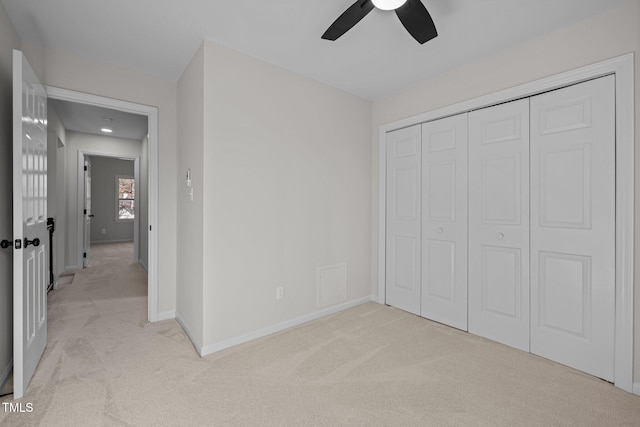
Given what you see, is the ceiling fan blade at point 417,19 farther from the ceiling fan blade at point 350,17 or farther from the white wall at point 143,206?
the white wall at point 143,206

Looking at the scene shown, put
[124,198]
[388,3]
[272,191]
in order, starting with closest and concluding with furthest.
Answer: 1. [388,3]
2. [272,191]
3. [124,198]

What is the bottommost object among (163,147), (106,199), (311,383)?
(311,383)

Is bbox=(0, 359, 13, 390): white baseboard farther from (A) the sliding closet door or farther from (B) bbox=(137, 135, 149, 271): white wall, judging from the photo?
(B) bbox=(137, 135, 149, 271): white wall

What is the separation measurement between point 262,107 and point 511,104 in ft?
7.09

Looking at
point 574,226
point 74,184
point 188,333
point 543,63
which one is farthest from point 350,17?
point 74,184

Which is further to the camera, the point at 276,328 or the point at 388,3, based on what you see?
the point at 276,328

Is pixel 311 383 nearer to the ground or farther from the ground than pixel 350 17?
nearer to the ground

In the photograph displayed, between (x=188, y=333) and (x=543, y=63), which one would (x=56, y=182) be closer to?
(x=188, y=333)

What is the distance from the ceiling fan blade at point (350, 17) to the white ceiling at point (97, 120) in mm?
3676

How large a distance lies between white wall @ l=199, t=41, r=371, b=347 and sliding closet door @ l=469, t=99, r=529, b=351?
128 cm

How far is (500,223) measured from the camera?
2.56 metres

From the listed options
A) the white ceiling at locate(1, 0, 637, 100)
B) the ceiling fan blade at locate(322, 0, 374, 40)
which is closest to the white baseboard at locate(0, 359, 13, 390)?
the white ceiling at locate(1, 0, 637, 100)

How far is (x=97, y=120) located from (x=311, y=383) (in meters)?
5.13

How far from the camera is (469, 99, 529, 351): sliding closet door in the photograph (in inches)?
95.4
